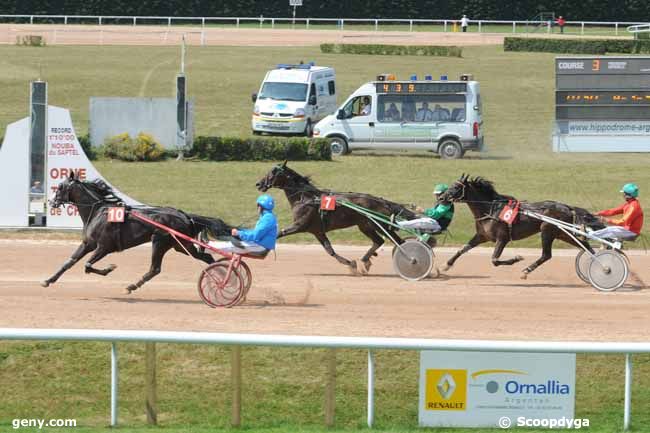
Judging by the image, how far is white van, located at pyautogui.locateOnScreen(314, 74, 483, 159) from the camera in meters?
28.1

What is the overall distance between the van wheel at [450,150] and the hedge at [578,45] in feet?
69.7

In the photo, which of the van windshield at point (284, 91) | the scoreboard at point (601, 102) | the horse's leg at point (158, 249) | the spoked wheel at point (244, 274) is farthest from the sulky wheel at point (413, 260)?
the van windshield at point (284, 91)

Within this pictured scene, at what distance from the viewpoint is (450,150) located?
28.3 metres

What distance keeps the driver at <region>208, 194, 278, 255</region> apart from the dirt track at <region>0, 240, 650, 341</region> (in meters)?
0.71

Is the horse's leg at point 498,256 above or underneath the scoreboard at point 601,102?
underneath

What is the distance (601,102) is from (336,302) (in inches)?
651

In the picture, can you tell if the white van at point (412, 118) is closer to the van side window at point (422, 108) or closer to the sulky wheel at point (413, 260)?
the van side window at point (422, 108)

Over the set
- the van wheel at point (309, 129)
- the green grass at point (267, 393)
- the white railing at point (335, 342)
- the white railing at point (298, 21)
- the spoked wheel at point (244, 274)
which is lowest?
the green grass at point (267, 393)

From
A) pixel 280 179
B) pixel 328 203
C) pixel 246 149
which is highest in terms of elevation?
pixel 246 149

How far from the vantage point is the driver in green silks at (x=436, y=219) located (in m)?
14.8

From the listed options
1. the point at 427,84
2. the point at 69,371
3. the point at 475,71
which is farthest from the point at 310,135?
the point at 69,371

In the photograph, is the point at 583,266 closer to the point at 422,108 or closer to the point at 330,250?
the point at 330,250

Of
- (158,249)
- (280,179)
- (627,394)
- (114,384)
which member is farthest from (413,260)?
(114,384)

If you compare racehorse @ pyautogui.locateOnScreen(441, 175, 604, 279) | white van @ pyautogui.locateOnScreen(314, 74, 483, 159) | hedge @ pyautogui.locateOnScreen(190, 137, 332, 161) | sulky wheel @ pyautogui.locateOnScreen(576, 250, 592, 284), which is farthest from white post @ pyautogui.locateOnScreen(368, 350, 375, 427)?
white van @ pyautogui.locateOnScreen(314, 74, 483, 159)
